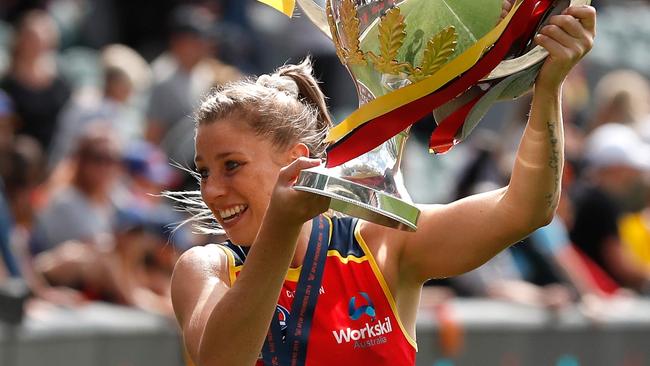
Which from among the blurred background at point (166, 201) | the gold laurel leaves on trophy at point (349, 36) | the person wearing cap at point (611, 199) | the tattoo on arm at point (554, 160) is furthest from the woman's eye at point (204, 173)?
the person wearing cap at point (611, 199)

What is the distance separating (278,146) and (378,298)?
40 centimetres

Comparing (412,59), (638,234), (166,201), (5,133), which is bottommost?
(638,234)

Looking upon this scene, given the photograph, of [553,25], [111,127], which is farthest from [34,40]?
[553,25]

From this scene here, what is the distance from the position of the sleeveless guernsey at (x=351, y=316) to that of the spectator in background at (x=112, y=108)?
451cm

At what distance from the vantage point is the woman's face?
10.1 feet

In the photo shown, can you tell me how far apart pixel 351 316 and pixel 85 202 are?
4085mm

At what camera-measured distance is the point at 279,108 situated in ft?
10.7

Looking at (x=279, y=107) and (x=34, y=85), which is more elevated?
(x=279, y=107)

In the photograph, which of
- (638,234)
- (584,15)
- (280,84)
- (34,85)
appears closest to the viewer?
(584,15)

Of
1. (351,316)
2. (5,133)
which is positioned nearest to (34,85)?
Answer: (5,133)

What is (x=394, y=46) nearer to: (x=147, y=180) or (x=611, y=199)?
(x=147, y=180)

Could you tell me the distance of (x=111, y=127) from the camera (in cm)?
770

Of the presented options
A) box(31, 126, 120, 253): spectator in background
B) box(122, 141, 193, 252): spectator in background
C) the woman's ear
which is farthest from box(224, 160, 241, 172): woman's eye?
box(122, 141, 193, 252): spectator in background

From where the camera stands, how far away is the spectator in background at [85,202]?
694cm
